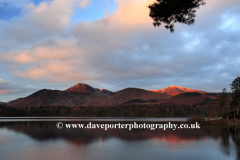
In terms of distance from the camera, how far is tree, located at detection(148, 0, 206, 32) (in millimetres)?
16281

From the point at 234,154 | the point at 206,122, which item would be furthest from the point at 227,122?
the point at 234,154

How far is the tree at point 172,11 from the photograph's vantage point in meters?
16.3

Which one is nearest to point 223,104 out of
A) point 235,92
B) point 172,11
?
point 235,92

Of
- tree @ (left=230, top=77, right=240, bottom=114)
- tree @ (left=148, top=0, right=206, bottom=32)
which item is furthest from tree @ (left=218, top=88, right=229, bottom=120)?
tree @ (left=148, top=0, right=206, bottom=32)

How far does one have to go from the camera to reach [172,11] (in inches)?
647

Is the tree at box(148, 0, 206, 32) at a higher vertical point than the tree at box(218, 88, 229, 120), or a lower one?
higher

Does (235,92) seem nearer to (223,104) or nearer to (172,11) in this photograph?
(223,104)

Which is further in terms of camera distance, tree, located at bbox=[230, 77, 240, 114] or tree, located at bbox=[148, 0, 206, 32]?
tree, located at bbox=[230, 77, 240, 114]

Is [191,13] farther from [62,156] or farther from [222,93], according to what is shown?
[222,93]

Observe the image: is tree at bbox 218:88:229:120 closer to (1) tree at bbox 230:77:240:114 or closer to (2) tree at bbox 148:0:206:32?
(1) tree at bbox 230:77:240:114

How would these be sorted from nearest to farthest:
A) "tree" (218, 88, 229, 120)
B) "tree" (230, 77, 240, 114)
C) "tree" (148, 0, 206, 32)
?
1. "tree" (148, 0, 206, 32)
2. "tree" (230, 77, 240, 114)
3. "tree" (218, 88, 229, 120)

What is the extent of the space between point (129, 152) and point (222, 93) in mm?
69024

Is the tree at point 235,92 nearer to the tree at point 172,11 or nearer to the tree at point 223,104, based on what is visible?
the tree at point 223,104

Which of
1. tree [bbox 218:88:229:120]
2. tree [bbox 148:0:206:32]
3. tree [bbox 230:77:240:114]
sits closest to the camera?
tree [bbox 148:0:206:32]
